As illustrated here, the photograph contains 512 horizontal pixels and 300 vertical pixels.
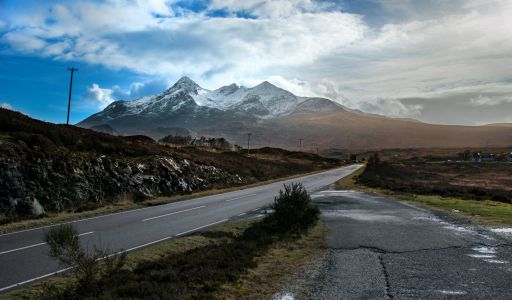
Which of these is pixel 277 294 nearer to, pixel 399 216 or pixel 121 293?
pixel 121 293

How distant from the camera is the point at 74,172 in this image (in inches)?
926

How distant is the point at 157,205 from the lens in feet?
77.6

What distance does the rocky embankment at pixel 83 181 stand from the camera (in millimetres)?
19062

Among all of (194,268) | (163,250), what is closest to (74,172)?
(163,250)

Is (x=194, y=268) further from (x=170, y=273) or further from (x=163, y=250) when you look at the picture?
(x=163, y=250)

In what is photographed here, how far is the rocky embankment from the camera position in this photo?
19062 mm

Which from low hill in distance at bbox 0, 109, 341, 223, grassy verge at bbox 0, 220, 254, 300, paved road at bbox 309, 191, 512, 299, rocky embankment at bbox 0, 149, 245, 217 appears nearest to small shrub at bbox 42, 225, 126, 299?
grassy verge at bbox 0, 220, 254, 300

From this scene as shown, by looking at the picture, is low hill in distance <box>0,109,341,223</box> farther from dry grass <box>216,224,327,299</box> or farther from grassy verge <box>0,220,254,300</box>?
dry grass <box>216,224,327,299</box>

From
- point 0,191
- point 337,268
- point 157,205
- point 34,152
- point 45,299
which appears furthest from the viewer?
point 157,205

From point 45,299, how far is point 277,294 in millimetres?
3640

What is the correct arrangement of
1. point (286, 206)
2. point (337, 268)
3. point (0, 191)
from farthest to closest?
point (0, 191)
point (286, 206)
point (337, 268)

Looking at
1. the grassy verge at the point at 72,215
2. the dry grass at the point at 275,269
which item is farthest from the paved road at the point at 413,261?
the grassy verge at the point at 72,215

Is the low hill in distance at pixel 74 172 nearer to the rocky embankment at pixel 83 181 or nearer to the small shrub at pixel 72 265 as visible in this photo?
the rocky embankment at pixel 83 181

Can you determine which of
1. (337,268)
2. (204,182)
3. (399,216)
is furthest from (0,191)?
(204,182)
